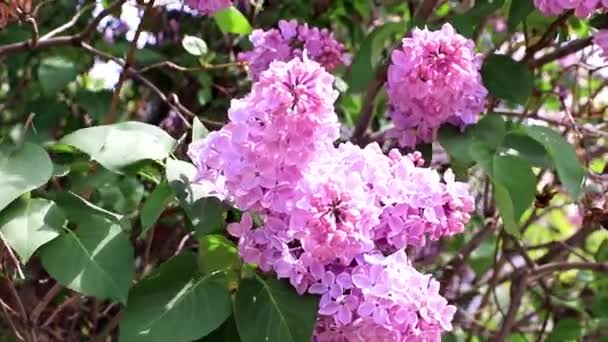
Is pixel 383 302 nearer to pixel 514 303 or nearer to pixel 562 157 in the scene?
pixel 562 157

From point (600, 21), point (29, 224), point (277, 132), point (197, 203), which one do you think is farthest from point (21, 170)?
point (600, 21)

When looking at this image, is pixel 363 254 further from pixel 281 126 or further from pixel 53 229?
pixel 53 229

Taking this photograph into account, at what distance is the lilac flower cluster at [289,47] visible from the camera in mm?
1554

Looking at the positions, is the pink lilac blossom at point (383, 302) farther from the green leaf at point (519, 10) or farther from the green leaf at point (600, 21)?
the green leaf at point (600, 21)

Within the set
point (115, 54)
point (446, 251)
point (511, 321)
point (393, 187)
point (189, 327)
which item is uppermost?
point (393, 187)

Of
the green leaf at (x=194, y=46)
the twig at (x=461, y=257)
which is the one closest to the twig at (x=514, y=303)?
the twig at (x=461, y=257)

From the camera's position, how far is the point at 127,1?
5.26 feet

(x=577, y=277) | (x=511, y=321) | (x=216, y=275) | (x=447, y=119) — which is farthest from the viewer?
(x=577, y=277)

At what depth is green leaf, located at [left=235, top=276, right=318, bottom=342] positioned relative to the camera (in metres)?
1.04

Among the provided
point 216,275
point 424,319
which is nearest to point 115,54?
point 216,275

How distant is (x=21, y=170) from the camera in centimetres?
109

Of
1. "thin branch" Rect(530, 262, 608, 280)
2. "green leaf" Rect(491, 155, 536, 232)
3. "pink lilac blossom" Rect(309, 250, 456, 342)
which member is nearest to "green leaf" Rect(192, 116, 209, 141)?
"pink lilac blossom" Rect(309, 250, 456, 342)

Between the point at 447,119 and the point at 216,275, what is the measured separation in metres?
0.44

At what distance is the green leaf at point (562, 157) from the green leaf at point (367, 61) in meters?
0.34
